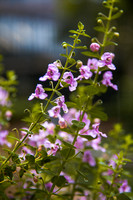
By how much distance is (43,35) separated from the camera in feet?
42.6

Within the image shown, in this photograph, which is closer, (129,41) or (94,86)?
(94,86)

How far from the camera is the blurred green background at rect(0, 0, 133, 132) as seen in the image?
7.41 meters

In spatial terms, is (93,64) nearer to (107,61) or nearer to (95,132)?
(107,61)

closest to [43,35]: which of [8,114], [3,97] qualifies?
[3,97]

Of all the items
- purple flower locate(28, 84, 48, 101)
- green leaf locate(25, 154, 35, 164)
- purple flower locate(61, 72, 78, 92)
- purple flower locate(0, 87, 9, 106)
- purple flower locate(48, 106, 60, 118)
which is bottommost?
green leaf locate(25, 154, 35, 164)

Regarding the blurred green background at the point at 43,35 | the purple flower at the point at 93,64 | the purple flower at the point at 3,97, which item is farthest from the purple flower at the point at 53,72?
the blurred green background at the point at 43,35

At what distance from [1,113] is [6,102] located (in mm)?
71

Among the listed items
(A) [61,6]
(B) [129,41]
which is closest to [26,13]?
(A) [61,6]

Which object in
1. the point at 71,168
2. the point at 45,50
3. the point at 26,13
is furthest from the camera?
the point at 26,13

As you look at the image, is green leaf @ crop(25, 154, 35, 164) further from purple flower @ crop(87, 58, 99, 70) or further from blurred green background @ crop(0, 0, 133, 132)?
blurred green background @ crop(0, 0, 133, 132)

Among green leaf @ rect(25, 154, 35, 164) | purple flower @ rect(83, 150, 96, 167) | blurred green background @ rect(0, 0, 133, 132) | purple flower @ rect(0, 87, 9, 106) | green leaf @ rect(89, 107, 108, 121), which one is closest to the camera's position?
green leaf @ rect(25, 154, 35, 164)

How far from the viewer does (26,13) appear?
14000 mm

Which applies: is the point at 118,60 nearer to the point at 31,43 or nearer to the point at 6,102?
the point at 31,43

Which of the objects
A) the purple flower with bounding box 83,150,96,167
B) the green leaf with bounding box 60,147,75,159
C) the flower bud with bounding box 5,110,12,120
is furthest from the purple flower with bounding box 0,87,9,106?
the green leaf with bounding box 60,147,75,159
